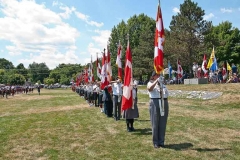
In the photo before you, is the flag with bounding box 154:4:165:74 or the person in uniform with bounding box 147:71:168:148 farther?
the flag with bounding box 154:4:165:74

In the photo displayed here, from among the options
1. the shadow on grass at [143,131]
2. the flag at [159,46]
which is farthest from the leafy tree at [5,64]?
the flag at [159,46]

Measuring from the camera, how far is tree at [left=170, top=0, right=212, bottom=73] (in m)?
45.6

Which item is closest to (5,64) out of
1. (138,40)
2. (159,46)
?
(138,40)

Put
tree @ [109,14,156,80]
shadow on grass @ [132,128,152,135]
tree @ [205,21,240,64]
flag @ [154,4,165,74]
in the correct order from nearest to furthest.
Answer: flag @ [154,4,165,74] → shadow on grass @ [132,128,152,135] → tree @ [109,14,156,80] → tree @ [205,21,240,64]

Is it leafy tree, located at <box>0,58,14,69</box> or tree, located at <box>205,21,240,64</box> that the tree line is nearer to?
tree, located at <box>205,21,240,64</box>

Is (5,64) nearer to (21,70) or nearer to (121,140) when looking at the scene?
(21,70)

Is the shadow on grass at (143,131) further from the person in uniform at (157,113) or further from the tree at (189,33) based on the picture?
the tree at (189,33)

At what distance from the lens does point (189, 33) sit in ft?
151

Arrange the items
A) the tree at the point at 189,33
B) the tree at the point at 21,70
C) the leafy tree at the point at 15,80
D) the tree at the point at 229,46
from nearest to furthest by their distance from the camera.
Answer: the tree at the point at 189,33
the tree at the point at 229,46
the leafy tree at the point at 15,80
the tree at the point at 21,70

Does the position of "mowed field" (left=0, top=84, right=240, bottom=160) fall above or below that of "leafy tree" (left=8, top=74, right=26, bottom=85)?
below

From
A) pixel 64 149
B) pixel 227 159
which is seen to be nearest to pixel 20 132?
pixel 64 149

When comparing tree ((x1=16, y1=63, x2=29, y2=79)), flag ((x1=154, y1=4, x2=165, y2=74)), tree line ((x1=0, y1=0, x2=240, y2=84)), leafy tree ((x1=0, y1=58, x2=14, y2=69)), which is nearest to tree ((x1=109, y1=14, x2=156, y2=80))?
tree line ((x1=0, y1=0, x2=240, y2=84))

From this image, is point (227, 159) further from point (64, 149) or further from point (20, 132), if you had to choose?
point (20, 132)

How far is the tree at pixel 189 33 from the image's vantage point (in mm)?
45594
